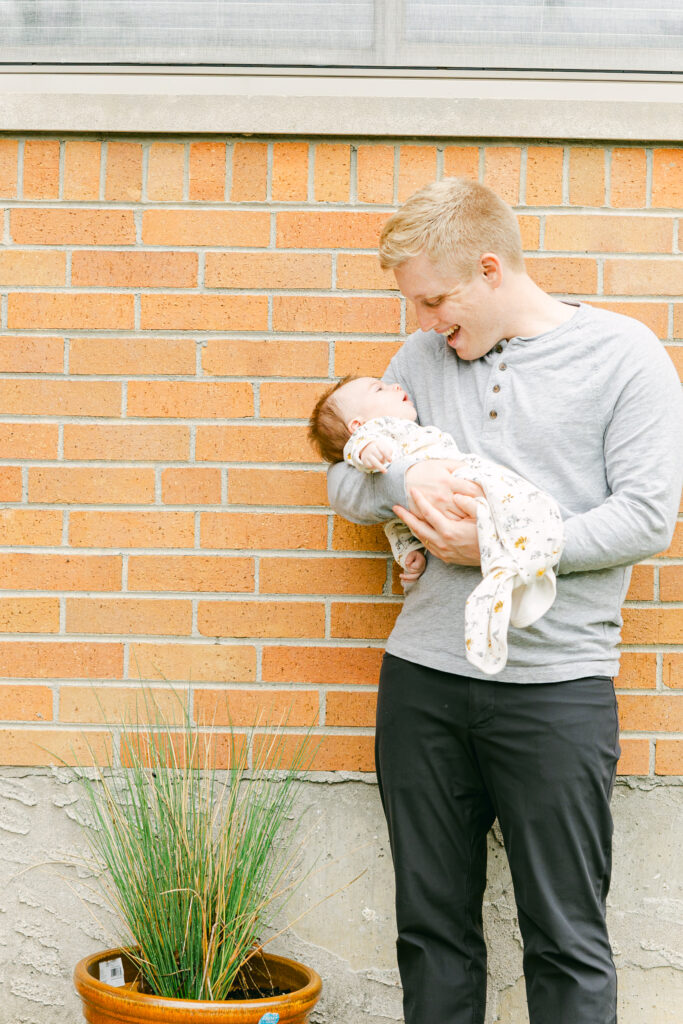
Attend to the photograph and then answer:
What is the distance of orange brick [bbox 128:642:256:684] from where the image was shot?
270 centimetres

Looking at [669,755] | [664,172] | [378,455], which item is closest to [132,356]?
[378,455]

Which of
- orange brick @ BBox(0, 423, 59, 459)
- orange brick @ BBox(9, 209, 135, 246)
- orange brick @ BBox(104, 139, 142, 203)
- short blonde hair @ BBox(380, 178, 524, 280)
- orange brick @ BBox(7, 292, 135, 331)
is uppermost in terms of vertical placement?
orange brick @ BBox(104, 139, 142, 203)

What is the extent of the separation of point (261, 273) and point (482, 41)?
866mm

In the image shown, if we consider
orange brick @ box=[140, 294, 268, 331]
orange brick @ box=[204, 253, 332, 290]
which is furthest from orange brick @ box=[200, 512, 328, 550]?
orange brick @ box=[204, 253, 332, 290]

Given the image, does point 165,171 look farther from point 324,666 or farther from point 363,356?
point 324,666

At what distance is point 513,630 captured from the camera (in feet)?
6.95

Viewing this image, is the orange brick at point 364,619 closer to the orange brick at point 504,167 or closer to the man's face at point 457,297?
the man's face at point 457,297

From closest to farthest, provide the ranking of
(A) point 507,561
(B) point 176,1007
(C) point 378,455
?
(A) point 507,561, (B) point 176,1007, (C) point 378,455

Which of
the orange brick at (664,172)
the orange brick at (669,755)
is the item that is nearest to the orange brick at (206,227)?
the orange brick at (664,172)

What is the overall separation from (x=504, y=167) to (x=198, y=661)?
154cm

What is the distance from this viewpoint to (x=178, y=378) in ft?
8.82

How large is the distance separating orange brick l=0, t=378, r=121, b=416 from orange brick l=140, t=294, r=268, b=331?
21 centimetres

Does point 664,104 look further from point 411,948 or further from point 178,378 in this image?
point 411,948

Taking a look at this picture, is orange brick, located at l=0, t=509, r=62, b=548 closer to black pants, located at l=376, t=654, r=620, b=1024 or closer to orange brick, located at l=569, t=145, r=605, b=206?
black pants, located at l=376, t=654, r=620, b=1024
